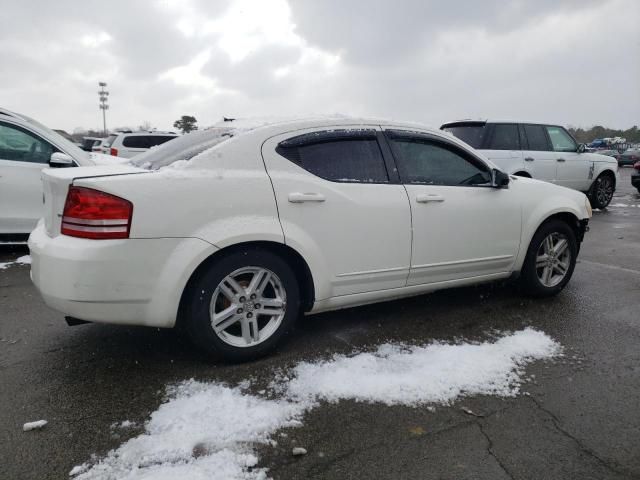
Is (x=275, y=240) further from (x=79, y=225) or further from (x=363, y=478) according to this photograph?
(x=363, y=478)

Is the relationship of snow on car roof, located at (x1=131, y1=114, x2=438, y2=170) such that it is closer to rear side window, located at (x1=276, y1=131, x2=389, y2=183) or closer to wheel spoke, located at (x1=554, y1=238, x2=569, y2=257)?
rear side window, located at (x1=276, y1=131, x2=389, y2=183)

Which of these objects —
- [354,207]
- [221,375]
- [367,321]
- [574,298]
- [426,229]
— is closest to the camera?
[221,375]

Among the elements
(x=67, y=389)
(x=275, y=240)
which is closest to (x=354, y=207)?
(x=275, y=240)

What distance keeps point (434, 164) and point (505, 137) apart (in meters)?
6.51

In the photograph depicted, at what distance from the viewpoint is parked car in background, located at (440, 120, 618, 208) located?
369 inches

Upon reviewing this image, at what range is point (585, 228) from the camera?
4664 mm

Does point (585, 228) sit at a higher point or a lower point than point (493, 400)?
higher

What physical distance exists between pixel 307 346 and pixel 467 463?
1.44 m

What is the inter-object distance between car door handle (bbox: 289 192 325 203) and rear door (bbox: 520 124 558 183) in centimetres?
772

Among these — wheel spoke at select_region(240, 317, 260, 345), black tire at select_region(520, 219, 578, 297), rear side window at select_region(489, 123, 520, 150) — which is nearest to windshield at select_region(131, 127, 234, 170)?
wheel spoke at select_region(240, 317, 260, 345)

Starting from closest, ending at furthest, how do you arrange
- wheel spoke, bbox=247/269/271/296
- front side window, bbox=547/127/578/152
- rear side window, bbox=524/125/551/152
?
wheel spoke, bbox=247/269/271/296 < rear side window, bbox=524/125/551/152 < front side window, bbox=547/127/578/152

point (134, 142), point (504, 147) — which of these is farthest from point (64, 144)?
point (134, 142)

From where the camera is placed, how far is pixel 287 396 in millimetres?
2674

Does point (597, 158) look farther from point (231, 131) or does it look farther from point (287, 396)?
point (287, 396)
